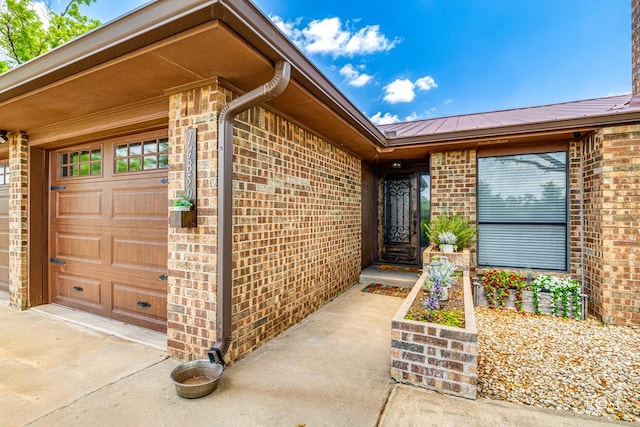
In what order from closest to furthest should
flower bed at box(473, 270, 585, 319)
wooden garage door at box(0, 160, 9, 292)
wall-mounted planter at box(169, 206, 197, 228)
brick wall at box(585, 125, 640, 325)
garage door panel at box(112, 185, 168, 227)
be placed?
wall-mounted planter at box(169, 206, 197, 228) < garage door panel at box(112, 185, 168, 227) < brick wall at box(585, 125, 640, 325) < flower bed at box(473, 270, 585, 319) < wooden garage door at box(0, 160, 9, 292)

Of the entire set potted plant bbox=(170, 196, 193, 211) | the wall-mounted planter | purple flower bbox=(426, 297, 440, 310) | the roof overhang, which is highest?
the roof overhang

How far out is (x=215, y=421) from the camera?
1.82m

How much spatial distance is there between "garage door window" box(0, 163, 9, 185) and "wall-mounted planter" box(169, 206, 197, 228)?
456cm

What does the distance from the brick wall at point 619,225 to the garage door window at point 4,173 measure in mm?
8792

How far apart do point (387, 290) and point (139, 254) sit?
150 inches

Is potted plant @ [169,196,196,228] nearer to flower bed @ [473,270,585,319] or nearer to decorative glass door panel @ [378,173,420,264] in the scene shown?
flower bed @ [473,270,585,319]

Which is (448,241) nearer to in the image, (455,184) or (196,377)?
(455,184)

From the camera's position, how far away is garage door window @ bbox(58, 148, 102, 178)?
12.2 ft

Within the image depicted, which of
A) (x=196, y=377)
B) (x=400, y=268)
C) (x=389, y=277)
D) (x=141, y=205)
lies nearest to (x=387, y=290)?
(x=389, y=277)

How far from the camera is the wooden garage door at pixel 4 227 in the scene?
4707 millimetres

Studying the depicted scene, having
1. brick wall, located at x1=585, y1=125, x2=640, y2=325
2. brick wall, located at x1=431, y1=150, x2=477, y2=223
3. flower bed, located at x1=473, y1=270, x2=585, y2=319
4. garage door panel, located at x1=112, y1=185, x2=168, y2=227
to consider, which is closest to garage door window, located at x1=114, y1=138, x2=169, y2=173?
garage door panel, located at x1=112, y1=185, x2=168, y2=227

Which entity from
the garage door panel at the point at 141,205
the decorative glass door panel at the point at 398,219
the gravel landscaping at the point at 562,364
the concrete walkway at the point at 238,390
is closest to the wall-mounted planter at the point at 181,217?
the garage door panel at the point at 141,205

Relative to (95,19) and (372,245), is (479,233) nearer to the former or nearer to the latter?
(372,245)

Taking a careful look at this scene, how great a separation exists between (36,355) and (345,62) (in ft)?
42.4
